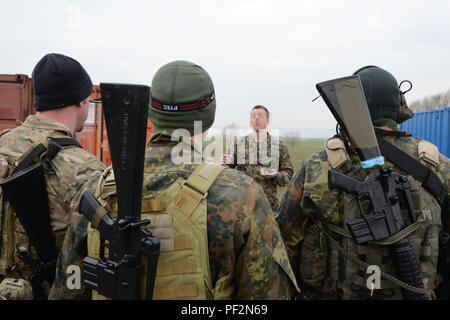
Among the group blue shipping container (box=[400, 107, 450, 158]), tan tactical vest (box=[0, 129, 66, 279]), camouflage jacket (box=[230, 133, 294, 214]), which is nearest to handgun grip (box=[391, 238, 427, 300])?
tan tactical vest (box=[0, 129, 66, 279])

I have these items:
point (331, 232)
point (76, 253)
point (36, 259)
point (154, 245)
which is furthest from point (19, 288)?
point (331, 232)

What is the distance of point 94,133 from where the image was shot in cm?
664

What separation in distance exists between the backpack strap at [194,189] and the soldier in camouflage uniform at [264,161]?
12.1ft

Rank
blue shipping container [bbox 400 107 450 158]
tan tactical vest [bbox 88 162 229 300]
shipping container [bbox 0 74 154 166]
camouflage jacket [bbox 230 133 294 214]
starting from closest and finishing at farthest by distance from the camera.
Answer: tan tactical vest [bbox 88 162 229 300] < camouflage jacket [bbox 230 133 294 214] < shipping container [bbox 0 74 154 166] < blue shipping container [bbox 400 107 450 158]

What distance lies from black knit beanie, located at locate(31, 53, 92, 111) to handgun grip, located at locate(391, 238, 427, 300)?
6.88 ft

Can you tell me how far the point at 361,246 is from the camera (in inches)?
81.2

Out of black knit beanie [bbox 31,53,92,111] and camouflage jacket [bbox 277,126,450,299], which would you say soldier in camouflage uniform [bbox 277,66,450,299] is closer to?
camouflage jacket [bbox 277,126,450,299]

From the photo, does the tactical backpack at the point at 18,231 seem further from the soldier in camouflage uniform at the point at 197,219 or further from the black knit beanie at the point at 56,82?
the soldier in camouflage uniform at the point at 197,219

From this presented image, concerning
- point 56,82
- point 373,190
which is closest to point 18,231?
point 56,82

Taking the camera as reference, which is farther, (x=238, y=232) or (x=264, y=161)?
(x=264, y=161)

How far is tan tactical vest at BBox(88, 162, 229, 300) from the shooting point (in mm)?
1323

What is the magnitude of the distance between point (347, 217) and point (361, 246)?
18 centimetres

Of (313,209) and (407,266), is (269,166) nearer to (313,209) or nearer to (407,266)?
(313,209)

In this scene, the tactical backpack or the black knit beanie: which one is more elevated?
the black knit beanie
